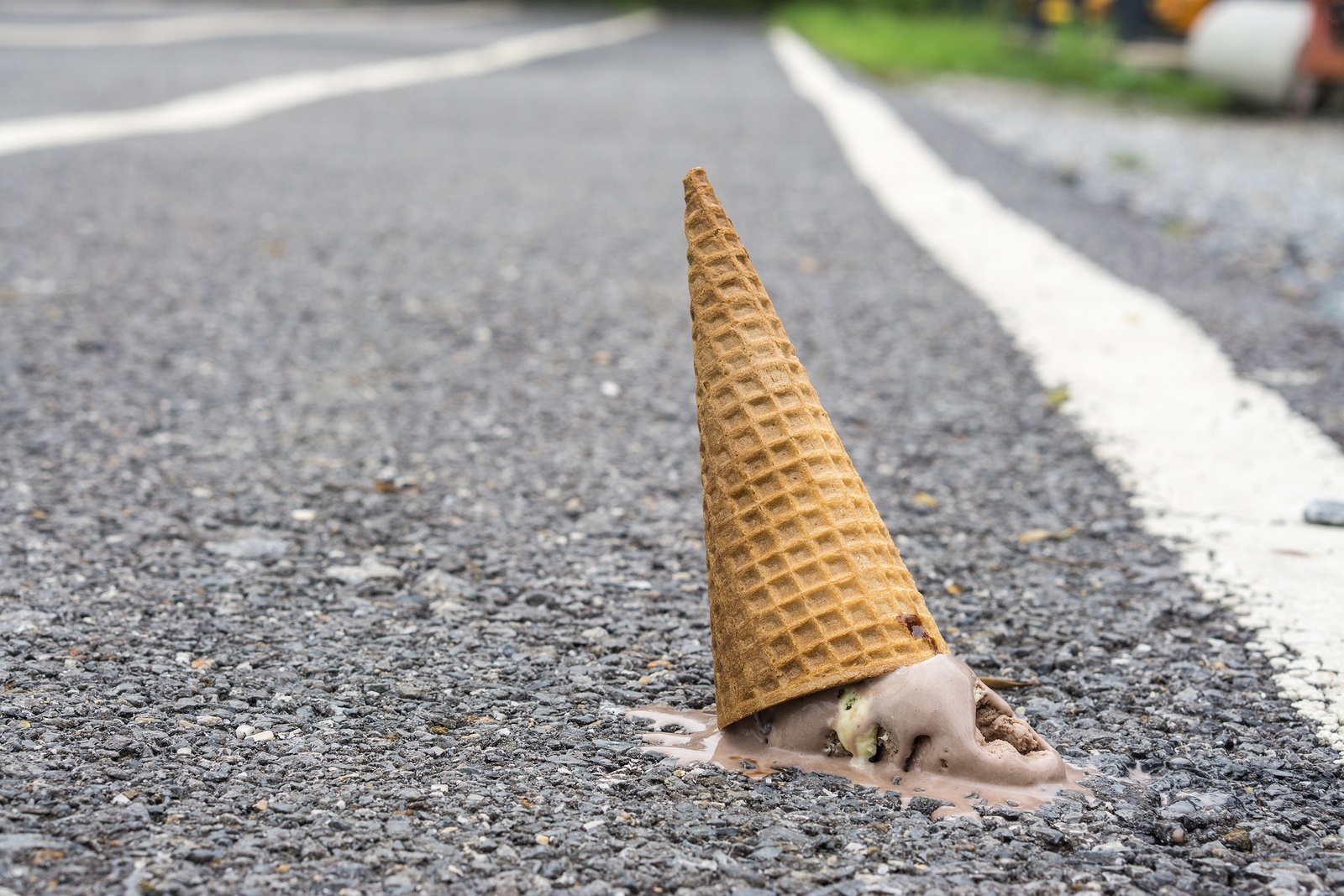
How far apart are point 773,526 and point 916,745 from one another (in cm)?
28

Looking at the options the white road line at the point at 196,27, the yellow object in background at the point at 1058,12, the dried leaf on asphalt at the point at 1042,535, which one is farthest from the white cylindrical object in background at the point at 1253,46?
the white road line at the point at 196,27

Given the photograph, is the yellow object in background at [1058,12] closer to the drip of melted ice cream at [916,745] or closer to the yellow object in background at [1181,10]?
the yellow object in background at [1181,10]

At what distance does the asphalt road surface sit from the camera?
46.0 inches

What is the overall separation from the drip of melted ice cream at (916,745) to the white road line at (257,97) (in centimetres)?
466

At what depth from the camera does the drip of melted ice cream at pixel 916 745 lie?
1268 millimetres

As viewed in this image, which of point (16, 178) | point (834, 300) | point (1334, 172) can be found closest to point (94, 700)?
point (834, 300)

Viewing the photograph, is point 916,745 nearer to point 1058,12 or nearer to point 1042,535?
point 1042,535

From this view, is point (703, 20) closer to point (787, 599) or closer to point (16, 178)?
point (16, 178)

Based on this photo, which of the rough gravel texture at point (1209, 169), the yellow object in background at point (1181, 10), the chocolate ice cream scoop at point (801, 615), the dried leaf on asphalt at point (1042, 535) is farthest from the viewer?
the yellow object in background at point (1181, 10)

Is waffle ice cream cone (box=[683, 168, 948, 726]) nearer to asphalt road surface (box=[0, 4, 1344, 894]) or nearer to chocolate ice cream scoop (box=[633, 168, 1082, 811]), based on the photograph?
chocolate ice cream scoop (box=[633, 168, 1082, 811])

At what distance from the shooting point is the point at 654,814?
1.22 meters

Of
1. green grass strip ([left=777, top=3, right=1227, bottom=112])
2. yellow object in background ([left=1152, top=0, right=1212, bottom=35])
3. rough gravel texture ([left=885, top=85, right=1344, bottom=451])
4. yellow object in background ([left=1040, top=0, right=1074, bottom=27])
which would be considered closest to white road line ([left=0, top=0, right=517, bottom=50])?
green grass strip ([left=777, top=3, right=1227, bottom=112])

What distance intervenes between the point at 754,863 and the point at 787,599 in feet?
1.04

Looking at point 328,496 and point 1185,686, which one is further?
point 328,496
